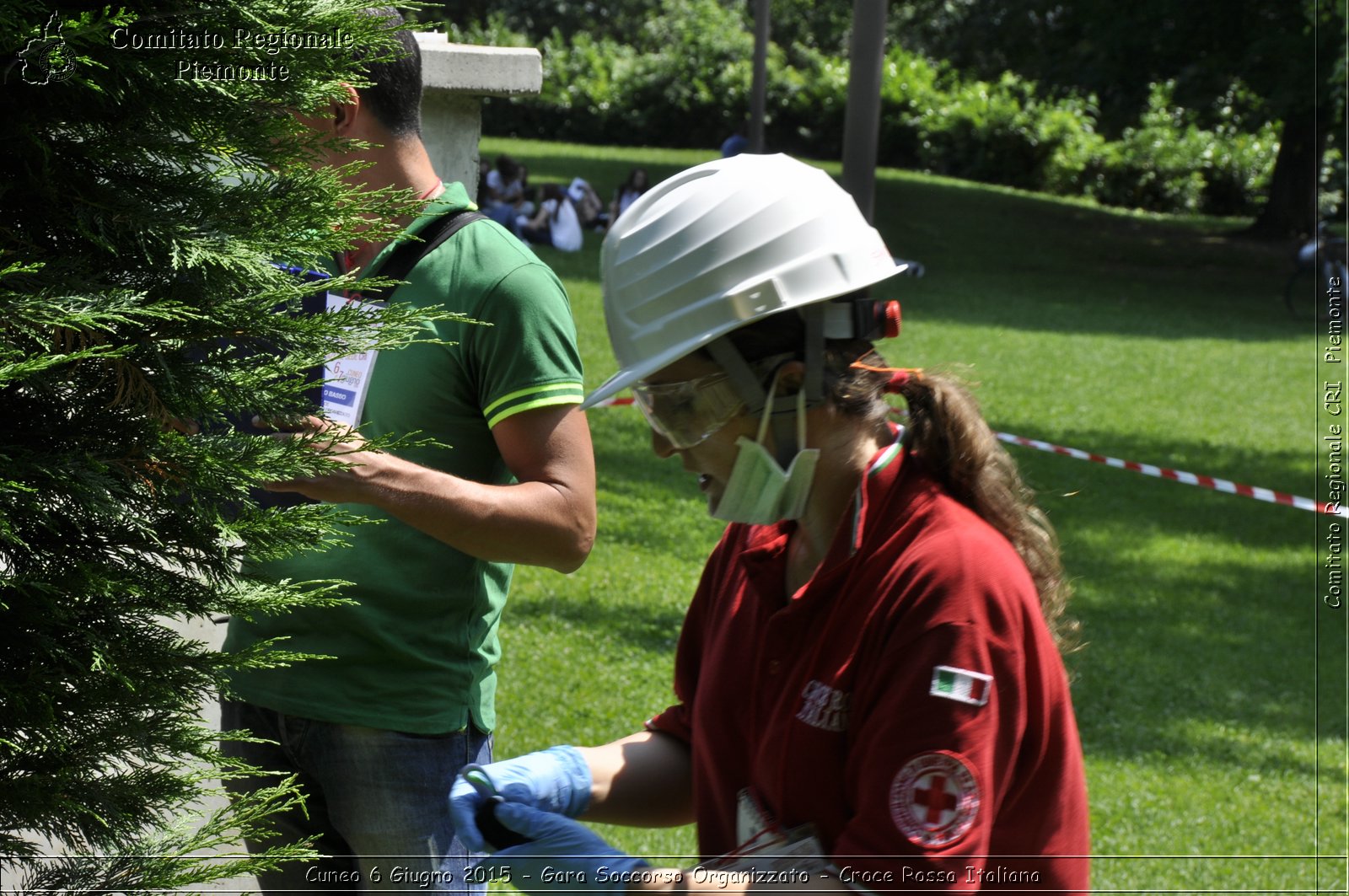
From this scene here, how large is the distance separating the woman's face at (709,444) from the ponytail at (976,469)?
8.6 inches

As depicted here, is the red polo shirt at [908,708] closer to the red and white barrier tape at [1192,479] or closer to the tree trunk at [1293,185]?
the red and white barrier tape at [1192,479]

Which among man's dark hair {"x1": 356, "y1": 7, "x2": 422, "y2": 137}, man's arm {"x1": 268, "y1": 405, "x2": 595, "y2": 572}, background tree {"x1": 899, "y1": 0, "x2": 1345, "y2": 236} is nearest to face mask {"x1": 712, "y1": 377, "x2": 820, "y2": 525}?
man's arm {"x1": 268, "y1": 405, "x2": 595, "y2": 572}

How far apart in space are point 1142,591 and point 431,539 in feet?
24.6

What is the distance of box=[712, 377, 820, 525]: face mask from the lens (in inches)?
70.1

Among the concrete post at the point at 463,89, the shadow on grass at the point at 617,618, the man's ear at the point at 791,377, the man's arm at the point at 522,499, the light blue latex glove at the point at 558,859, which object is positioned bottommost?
the shadow on grass at the point at 617,618

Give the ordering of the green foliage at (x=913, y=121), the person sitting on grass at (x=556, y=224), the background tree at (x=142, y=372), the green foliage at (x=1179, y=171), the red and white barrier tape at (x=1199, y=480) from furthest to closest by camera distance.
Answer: the green foliage at (x=913, y=121)
the green foliage at (x=1179, y=171)
the person sitting on grass at (x=556, y=224)
the red and white barrier tape at (x=1199, y=480)
the background tree at (x=142, y=372)

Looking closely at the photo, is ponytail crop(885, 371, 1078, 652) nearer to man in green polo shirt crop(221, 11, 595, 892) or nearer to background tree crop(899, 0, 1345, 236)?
man in green polo shirt crop(221, 11, 595, 892)

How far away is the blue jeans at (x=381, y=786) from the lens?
98.2 inches

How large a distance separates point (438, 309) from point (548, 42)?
147ft

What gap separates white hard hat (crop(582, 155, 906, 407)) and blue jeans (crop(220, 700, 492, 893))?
1.05 meters

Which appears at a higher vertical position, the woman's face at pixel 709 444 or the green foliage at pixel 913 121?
the green foliage at pixel 913 121

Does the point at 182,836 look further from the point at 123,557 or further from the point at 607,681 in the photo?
the point at 607,681

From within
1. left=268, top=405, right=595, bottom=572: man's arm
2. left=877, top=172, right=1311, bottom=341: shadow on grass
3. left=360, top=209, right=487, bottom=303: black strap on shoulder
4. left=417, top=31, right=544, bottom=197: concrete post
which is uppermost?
left=417, top=31, right=544, bottom=197: concrete post

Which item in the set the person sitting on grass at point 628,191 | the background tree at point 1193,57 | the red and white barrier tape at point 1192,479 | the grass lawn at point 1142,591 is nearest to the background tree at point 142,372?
the grass lawn at point 1142,591
